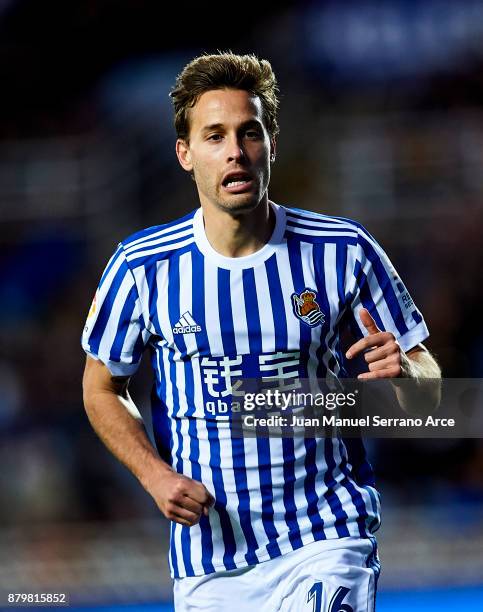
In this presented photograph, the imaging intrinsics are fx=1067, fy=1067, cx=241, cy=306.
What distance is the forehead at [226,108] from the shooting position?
3.25 metres

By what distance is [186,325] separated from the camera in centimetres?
326

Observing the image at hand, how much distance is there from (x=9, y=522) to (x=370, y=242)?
4449 millimetres

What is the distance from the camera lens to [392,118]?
320 inches

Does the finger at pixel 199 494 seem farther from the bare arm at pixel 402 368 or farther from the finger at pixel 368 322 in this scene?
the finger at pixel 368 322

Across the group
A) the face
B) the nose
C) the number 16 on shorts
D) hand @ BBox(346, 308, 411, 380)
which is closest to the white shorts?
the number 16 on shorts

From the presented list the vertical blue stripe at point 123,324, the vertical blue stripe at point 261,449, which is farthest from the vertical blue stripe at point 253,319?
the vertical blue stripe at point 123,324

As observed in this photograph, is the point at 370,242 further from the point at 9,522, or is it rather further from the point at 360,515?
the point at 9,522

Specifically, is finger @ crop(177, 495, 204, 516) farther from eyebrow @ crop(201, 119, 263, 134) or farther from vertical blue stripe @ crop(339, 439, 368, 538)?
eyebrow @ crop(201, 119, 263, 134)

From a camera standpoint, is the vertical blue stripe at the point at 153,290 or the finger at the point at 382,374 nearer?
the finger at the point at 382,374

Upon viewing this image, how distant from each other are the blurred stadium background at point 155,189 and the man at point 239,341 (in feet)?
10.9

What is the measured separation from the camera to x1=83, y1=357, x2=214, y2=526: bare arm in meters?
2.88

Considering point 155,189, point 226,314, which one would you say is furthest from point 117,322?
point 155,189

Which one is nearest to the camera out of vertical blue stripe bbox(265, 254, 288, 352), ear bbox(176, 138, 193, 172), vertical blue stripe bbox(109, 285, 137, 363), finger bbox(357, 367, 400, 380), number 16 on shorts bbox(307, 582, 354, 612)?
finger bbox(357, 367, 400, 380)

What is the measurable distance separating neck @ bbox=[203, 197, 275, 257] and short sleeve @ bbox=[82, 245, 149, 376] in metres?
0.29
